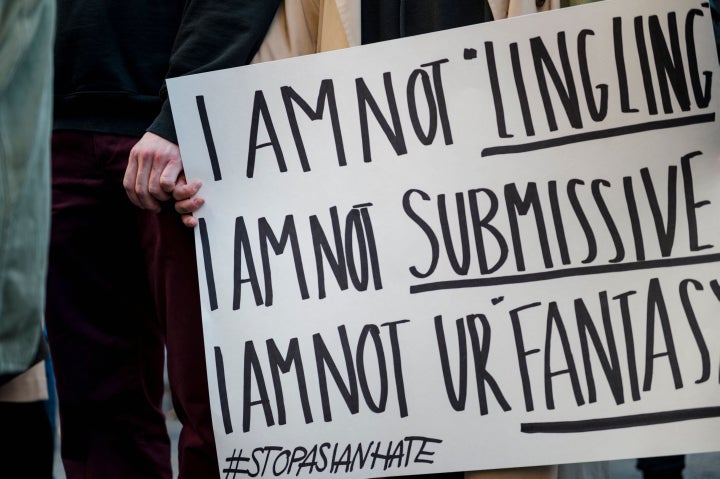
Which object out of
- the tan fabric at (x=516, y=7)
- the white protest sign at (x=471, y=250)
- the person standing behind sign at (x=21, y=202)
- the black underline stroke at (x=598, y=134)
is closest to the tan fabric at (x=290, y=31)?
the white protest sign at (x=471, y=250)

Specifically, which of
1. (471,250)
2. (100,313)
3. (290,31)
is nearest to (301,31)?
(290,31)

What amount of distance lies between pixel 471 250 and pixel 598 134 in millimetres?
313

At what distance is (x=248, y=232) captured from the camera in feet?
6.64

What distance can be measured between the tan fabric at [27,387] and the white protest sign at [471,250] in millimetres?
522

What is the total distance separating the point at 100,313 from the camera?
2.60 m

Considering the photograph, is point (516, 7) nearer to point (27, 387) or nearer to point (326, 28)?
point (326, 28)

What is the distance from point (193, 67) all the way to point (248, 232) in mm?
366

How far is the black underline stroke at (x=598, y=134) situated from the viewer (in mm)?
1886

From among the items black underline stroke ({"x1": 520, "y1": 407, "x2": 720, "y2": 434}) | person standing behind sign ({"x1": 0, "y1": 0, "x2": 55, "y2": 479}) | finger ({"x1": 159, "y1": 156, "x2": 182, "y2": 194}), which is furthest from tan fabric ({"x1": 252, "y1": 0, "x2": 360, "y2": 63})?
black underline stroke ({"x1": 520, "y1": 407, "x2": 720, "y2": 434})

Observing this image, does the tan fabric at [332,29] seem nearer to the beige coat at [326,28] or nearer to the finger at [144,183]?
the beige coat at [326,28]

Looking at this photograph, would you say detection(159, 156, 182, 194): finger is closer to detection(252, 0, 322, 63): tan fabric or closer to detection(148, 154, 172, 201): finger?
detection(148, 154, 172, 201): finger

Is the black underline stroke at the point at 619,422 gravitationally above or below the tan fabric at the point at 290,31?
below

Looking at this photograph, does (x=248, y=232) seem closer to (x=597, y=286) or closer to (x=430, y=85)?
(x=430, y=85)

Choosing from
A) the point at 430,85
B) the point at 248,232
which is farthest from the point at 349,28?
the point at 248,232
